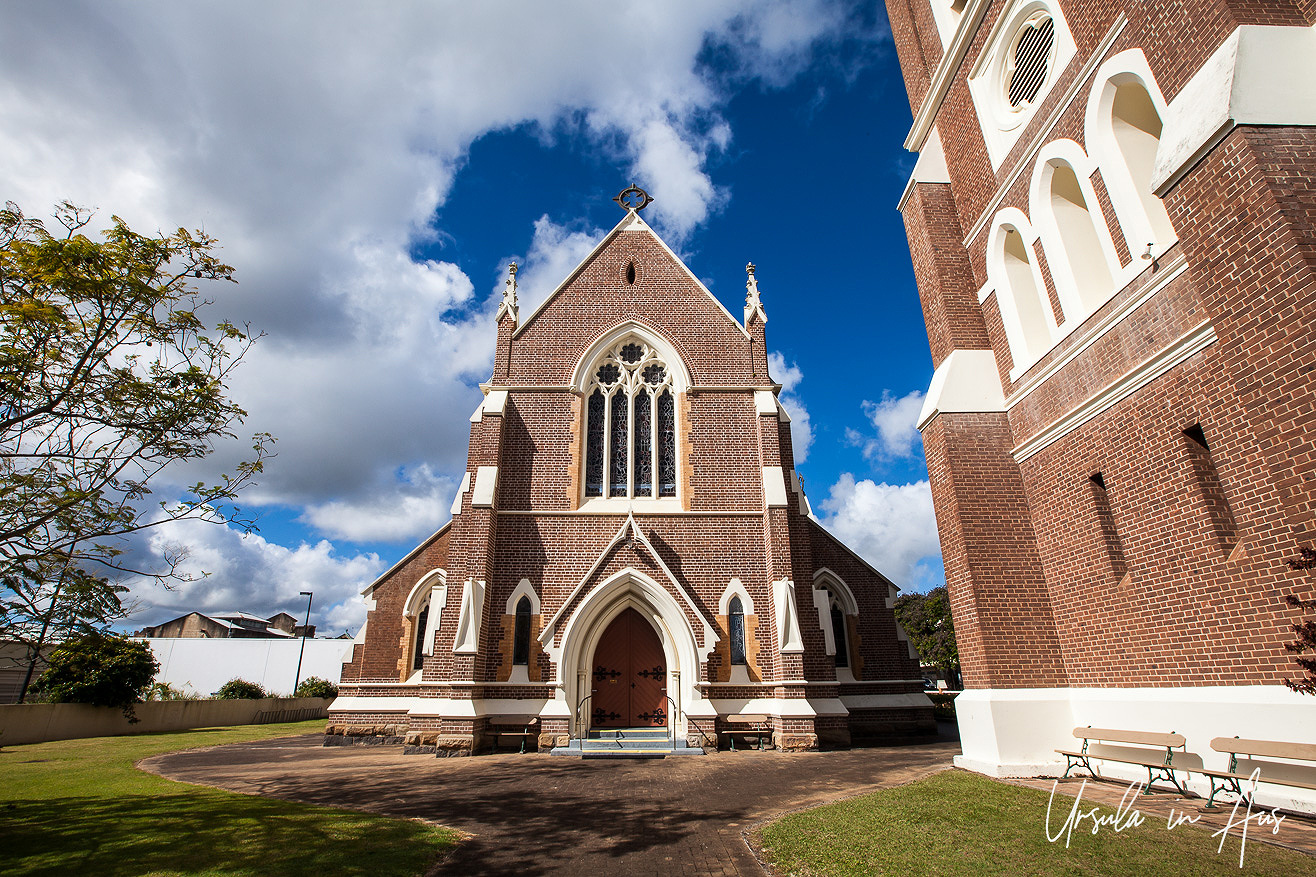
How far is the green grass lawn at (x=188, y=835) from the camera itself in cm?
489

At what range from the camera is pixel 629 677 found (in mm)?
14961

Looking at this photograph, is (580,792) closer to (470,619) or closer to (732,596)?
(470,619)

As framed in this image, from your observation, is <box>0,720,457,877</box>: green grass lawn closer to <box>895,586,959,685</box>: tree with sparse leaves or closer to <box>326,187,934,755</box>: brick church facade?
<box>326,187,934,755</box>: brick church facade

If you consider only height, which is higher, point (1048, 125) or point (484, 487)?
point (1048, 125)

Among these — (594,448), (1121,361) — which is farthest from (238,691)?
(1121,361)

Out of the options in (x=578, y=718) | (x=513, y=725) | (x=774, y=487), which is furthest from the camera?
(x=774, y=487)

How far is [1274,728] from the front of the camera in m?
5.38

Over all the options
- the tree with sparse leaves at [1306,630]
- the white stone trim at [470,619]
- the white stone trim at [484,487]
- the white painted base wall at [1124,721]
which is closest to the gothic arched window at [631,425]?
the white stone trim at [484,487]

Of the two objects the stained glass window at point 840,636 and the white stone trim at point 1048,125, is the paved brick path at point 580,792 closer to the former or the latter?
the stained glass window at point 840,636

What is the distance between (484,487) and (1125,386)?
1271 cm

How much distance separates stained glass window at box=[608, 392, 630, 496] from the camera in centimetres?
1625

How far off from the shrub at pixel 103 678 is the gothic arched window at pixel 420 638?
390 inches

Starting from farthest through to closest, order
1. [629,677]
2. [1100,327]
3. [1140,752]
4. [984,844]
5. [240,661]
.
→ [240,661] → [629,677] → [1100,327] → [1140,752] → [984,844]

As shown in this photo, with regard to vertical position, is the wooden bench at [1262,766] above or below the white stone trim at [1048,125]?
below
